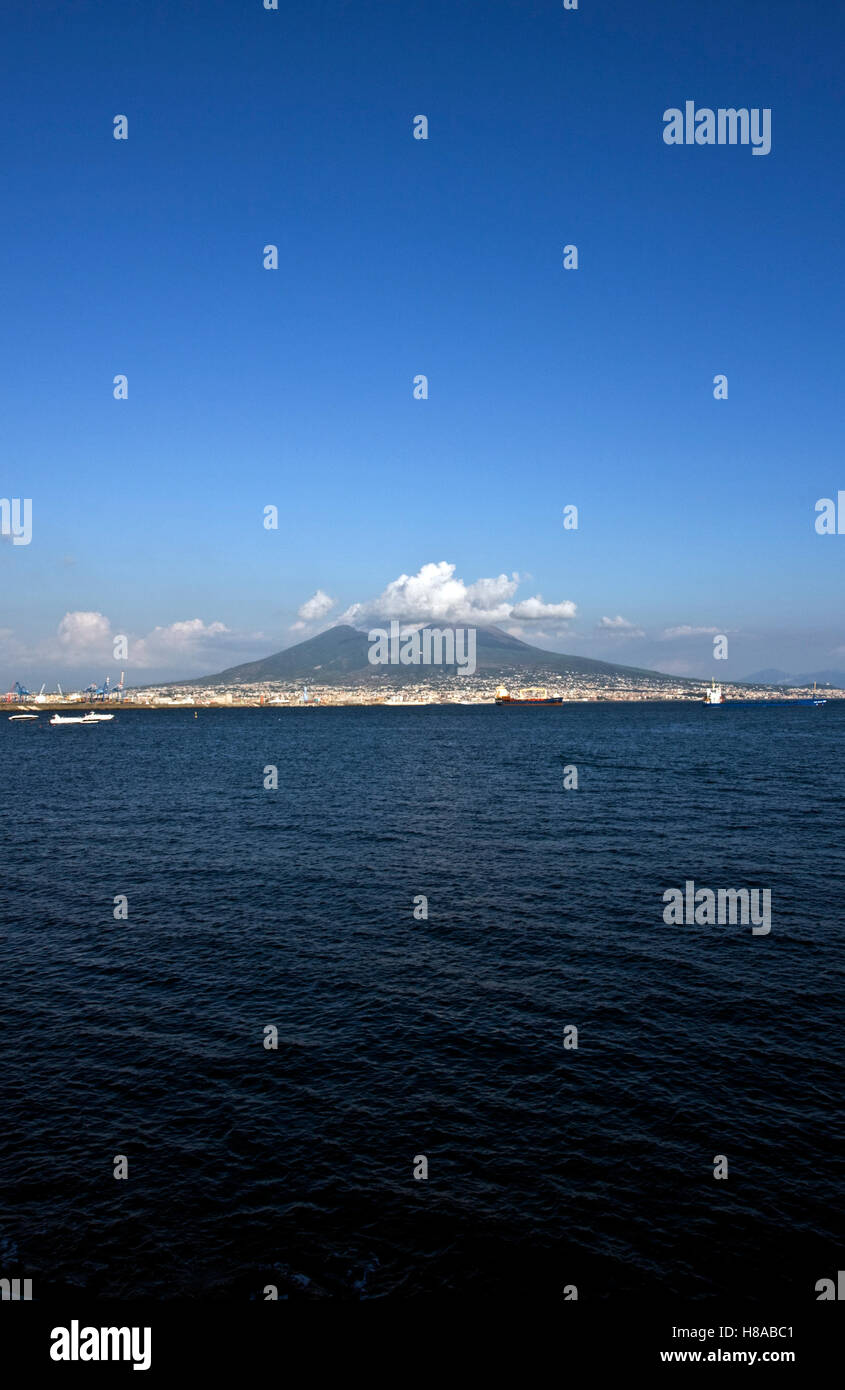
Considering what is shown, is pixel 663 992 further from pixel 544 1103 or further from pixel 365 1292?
pixel 365 1292

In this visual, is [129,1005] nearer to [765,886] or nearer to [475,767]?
[765,886]

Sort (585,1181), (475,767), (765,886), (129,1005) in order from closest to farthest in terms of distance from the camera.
Answer: (585,1181)
(129,1005)
(765,886)
(475,767)

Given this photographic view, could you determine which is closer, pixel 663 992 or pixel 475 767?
pixel 663 992

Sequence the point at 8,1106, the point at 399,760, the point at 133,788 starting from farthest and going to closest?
the point at 399,760 < the point at 133,788 < the point at 8,1106

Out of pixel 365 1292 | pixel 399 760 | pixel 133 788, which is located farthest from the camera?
pixel 399 760
